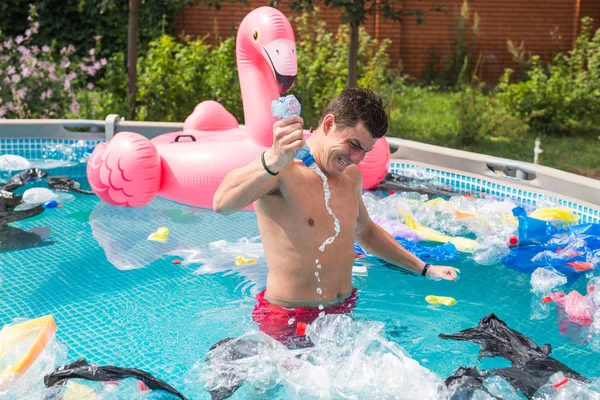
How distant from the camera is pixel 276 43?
4980mm

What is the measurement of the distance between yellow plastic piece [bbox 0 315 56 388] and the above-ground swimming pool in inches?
17.1

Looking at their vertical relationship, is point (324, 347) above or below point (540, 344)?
above

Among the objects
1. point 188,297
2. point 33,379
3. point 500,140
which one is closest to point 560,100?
point 500,140

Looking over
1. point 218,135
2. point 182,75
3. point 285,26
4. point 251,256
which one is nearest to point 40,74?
point 182,75

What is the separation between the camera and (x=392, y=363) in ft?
9.48

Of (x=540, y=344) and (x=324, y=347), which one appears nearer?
(x=324, y=347)

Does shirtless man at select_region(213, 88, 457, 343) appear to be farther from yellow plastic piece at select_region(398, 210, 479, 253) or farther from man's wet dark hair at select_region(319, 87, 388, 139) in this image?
yellow plastic piece at select_region(398, 210, 479, 253)

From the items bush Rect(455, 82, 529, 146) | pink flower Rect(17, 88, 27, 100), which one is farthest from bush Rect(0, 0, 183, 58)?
bush Rect(455, 82, 529, 146)

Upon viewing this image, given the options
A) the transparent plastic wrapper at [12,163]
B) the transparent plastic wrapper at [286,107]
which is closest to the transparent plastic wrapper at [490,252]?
the transparent plastic wrapper at [286,107]

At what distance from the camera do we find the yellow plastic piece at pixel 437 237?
4.74 metres

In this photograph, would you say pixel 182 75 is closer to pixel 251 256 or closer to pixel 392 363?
pixel 251 256

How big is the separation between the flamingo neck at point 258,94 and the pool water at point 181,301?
701 mm

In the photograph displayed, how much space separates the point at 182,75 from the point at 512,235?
15.6ft

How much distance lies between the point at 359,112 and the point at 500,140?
20.8 feet
